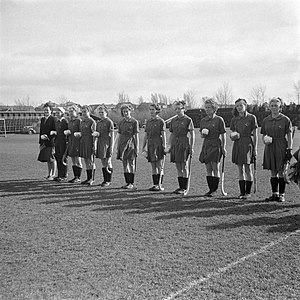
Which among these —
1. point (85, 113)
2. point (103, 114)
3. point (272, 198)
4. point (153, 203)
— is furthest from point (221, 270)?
point (85, 113)

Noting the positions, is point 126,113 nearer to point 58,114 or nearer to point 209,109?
point 209,109

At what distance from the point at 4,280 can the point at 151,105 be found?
6300 millimetres

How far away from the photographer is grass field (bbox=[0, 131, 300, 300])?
14.3 feet

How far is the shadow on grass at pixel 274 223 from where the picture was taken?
656 centimetres

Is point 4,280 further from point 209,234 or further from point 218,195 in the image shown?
point 218,195

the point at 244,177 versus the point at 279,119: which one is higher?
the point at 279,119

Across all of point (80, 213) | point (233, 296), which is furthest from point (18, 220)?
point (233, 296)

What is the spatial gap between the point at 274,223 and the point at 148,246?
231 cm

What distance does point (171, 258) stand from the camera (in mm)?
5234

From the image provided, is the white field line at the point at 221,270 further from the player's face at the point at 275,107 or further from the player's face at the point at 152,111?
the player's face at the point at 152,111

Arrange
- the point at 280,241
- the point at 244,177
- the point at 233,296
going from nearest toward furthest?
the point at 233,296, the point at 280,241, the point at 244,177

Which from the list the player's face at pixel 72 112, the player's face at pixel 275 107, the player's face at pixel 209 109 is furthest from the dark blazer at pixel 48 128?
the player's face at pixel 275 107

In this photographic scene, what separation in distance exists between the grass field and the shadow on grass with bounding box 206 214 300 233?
0.02 metres

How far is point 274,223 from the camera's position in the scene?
686 centimetres
